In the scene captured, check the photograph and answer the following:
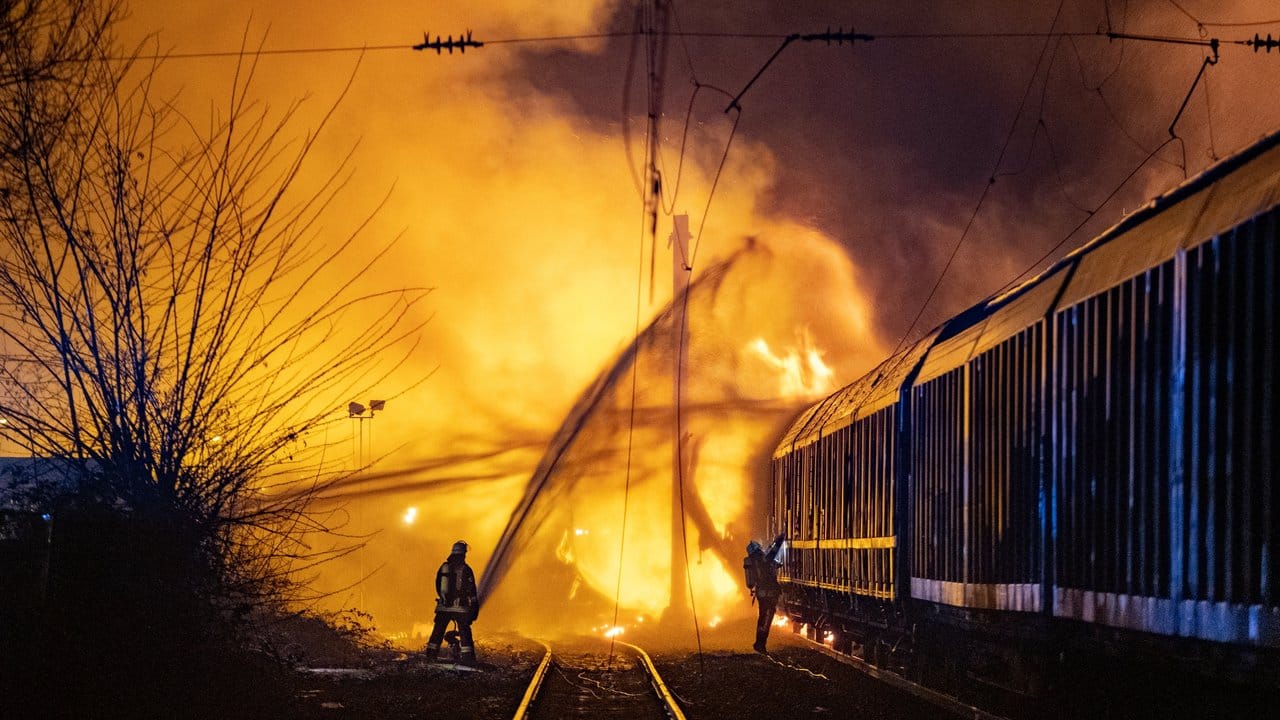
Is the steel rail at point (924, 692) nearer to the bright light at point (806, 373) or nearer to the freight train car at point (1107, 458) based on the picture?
the freight train car at point (1107, 458)

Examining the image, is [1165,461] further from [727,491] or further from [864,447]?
[727,491]

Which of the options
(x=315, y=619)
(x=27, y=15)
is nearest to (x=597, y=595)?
(x=315, y=619)

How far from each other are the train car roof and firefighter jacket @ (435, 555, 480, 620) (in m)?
6.72

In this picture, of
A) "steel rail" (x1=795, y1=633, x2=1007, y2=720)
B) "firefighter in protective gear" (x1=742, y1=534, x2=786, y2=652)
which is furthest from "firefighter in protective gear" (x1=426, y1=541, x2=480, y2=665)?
"steel rail" (x1=795, y1=633, x2=1007, y2=720)

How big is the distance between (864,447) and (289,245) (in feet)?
31.5

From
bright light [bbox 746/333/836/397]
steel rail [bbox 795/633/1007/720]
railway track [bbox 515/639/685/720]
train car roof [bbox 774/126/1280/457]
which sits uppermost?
bright light [bbox 746/333/836/397]

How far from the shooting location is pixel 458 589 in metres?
18.9

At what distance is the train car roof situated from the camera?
704 cm

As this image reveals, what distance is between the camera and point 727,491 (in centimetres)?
3412

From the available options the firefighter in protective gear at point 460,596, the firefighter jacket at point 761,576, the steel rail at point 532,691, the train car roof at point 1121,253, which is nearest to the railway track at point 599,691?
the steel rail at point 532,691

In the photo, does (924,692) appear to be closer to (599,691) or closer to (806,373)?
(599,691)

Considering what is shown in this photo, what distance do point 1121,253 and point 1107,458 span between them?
1513mm

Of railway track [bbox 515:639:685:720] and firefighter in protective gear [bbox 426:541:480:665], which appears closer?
railway track [bbox 515:639:685:720]

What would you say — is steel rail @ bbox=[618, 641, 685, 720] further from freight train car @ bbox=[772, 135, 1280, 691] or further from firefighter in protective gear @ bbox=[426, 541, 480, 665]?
freight train car @ bbox=[772, 135, 1280, 691]
